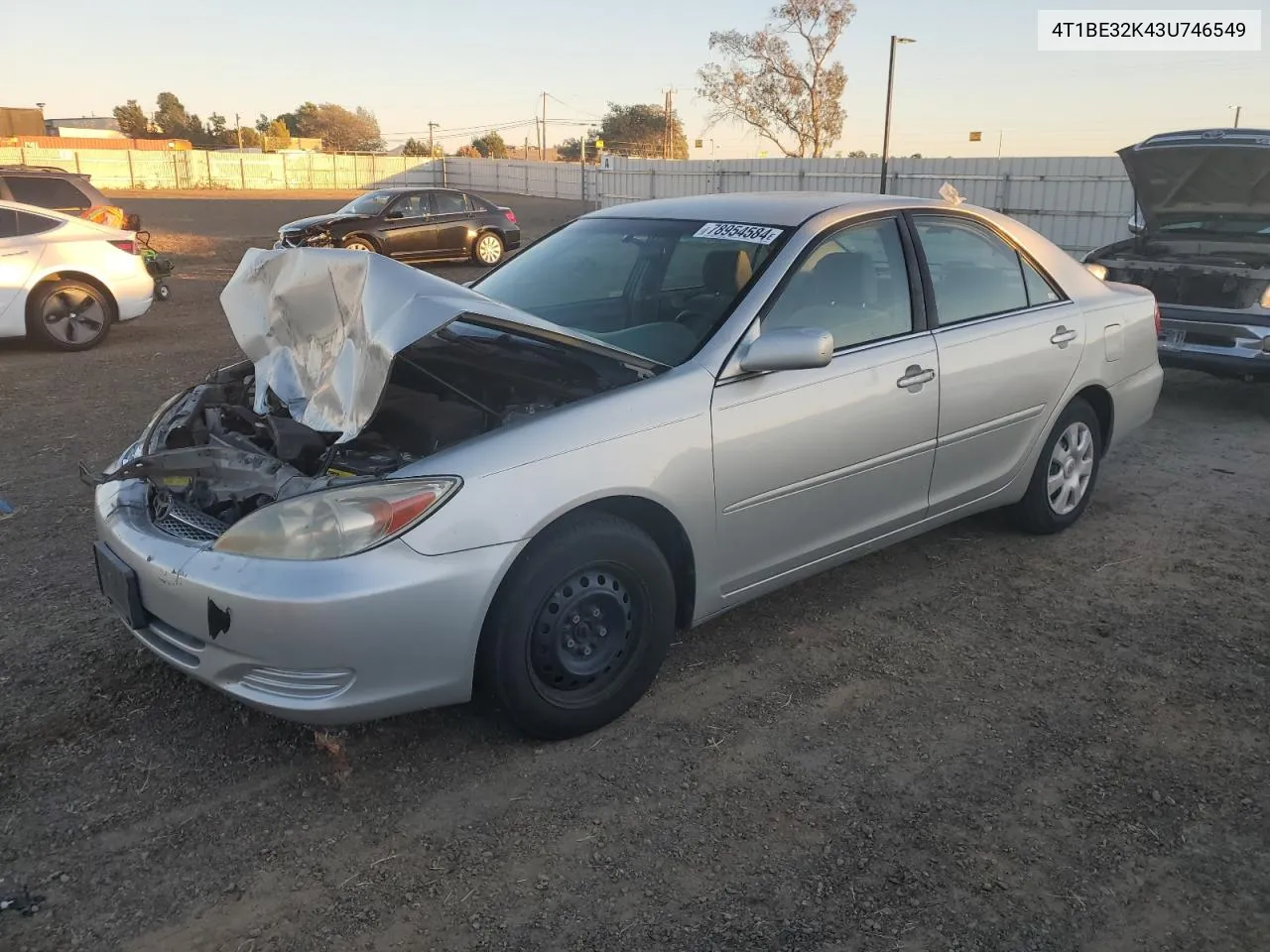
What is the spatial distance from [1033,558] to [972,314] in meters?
1.24

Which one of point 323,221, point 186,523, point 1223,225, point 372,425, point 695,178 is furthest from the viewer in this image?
point 695,178

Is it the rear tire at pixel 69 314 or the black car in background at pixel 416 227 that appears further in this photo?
the black car in background at pixel 416 227

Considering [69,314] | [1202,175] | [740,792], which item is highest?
[1202,175]

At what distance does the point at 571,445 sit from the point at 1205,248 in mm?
7262

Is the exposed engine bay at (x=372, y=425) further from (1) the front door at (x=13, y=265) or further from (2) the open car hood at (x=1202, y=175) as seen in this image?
(1) the front door at (x=13, y=265)

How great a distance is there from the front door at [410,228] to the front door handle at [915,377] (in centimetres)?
1504

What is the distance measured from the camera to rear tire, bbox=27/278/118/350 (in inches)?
366

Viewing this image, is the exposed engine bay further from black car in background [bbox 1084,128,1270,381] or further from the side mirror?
black car in background [bbox 1084,128,1270,381]

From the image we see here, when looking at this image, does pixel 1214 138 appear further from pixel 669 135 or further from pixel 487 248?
pixel 669 135

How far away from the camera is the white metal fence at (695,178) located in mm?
15781

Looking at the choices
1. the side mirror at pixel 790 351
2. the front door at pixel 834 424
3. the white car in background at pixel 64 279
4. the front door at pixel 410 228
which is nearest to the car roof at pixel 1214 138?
the front door at pixel 834 424

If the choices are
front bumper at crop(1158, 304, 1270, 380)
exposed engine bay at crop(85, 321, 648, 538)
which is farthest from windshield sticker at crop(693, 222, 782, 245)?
front bumper at crop(1158, 304, 1270, 380)

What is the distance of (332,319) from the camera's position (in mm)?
3301

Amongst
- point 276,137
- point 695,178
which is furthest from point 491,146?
point 695,178
